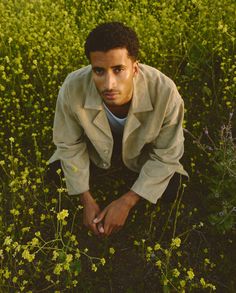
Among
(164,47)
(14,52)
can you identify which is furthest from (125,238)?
(14,52)

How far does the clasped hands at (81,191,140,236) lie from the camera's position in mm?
2740

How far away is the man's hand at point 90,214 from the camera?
277cm

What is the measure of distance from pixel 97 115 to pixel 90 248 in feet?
3.31

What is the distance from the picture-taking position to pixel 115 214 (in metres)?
2.74

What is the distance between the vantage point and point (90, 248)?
119 inches

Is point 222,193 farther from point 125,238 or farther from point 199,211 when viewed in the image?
point 125,238

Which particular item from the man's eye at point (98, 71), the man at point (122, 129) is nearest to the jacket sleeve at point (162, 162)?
the man at point (122, 129)

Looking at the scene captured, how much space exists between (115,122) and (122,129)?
0.10 meters

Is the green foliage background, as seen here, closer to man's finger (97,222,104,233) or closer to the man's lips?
man's finger (97,222,104,233)

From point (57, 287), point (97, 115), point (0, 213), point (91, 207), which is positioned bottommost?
point (57, 287)

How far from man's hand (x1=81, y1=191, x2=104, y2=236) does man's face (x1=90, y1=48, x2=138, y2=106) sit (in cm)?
79

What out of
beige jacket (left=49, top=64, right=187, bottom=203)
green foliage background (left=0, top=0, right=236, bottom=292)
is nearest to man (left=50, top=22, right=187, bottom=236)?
beige jacket (left=49, top=64, right=187, bottom=203)

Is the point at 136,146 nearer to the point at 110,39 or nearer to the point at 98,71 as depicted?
the point at 98,71

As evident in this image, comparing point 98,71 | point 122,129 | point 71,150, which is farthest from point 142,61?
point 98,71
